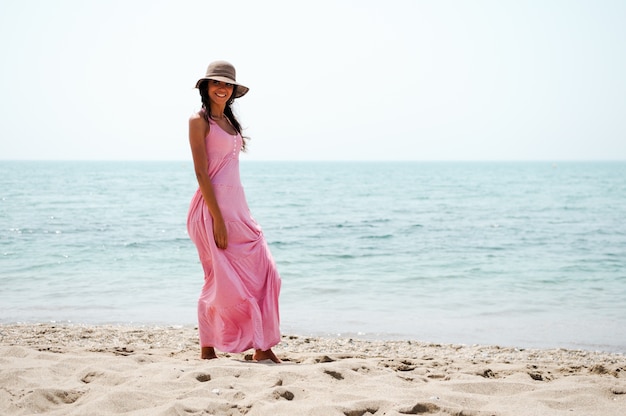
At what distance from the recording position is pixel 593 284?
951 cm

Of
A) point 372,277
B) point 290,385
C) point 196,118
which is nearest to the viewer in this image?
point 290,385

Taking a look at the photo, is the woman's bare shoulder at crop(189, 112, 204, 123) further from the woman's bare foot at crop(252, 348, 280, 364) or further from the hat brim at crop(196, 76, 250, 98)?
the woman's bare foot at crop(252, 348, 280, 364)

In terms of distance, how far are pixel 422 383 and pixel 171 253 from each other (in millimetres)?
9198

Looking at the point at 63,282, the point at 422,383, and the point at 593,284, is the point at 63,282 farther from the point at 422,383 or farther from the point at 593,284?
the point at 593,284

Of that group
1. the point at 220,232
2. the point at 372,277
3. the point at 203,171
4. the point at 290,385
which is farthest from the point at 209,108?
the point at 372,277

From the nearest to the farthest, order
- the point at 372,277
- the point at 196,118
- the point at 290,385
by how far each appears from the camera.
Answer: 1. the point at 290,385
2. the point at 196,118
3. the point at 372,277

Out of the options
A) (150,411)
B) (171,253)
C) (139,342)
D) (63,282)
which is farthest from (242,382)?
(171,253)

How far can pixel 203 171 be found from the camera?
434 cm

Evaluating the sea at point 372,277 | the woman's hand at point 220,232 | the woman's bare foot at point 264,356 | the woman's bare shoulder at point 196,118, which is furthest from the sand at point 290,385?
the sea at point 372,277

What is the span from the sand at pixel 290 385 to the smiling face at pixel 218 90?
5.87 feet

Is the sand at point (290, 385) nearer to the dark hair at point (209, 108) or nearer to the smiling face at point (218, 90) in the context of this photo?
the dark hair at point (209, 108)

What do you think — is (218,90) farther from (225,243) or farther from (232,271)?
(232,271)

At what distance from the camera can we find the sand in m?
3.19

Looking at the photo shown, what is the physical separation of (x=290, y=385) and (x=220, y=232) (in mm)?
1272
